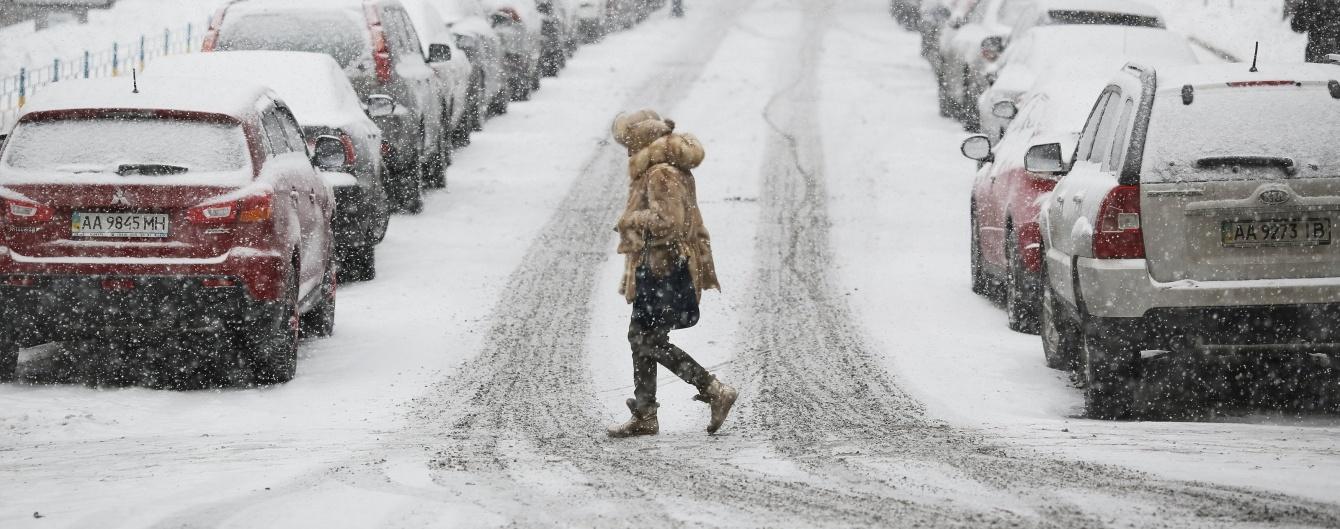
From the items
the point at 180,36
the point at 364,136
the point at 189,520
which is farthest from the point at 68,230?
the point at 180,36

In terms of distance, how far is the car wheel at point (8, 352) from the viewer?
9.02m

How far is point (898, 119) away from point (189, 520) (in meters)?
17.1

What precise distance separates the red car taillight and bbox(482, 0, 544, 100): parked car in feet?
44.9

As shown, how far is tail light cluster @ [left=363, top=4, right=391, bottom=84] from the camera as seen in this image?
15.2 metres

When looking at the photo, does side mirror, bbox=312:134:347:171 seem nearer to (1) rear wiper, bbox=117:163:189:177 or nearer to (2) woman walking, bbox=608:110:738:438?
(1) rear wiper, bbox=117:163:189:177

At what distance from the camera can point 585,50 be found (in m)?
31.4

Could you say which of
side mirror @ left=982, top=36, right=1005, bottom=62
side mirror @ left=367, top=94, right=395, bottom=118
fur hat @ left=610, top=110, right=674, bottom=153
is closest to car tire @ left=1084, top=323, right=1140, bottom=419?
fur hat @ left=610, top=110, right=674, bottom=153

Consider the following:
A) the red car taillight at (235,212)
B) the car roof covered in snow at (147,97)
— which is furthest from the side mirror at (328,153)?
the red car taillight at (235,212)

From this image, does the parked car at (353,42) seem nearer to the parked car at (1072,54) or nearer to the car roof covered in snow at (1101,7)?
the parked car at (1072,54)

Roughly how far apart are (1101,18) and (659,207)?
13.2 metres

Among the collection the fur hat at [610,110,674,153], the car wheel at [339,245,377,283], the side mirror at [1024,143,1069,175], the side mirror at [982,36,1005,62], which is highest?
the fur hat at [610,110,674,153]

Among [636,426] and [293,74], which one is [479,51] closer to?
[293,74]

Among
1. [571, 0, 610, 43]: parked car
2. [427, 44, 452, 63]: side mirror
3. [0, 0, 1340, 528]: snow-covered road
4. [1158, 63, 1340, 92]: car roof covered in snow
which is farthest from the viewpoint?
[571, 0, 610, 43]: parked car

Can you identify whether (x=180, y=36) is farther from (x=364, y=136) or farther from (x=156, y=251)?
(x=156, y=251)
